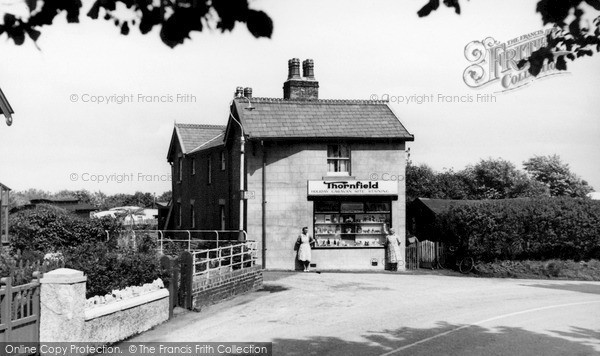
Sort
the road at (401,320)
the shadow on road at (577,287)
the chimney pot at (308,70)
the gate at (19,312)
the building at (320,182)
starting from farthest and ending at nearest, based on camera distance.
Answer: the chimney pot at (308,70) < the building at (320,182) < the shadow on road at (577,287) < the road at (401,320) < the gate at (19,312)

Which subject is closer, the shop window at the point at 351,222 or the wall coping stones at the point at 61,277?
the wall coping stones at the point at 61,277

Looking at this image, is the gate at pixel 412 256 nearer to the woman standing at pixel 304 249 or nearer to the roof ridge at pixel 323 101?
the woman standing at pixel 304 249

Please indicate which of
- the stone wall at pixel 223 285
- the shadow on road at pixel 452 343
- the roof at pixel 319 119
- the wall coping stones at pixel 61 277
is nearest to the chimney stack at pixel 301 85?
the roof at pixel 319 119

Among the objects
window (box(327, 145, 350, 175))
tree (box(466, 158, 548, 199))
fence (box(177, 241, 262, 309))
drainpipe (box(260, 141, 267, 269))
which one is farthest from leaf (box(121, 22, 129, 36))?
tree (box(466, 158, 548, 199))

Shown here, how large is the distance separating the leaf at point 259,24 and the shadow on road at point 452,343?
6811mm

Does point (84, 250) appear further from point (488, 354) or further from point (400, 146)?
point (400, 146)

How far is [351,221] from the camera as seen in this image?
2542 centimetres

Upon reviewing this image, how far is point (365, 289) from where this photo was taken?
18141mm

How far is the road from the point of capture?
10508mm

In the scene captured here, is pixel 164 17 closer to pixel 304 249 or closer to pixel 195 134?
pixel 304 249

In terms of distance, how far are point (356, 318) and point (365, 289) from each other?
4.93m

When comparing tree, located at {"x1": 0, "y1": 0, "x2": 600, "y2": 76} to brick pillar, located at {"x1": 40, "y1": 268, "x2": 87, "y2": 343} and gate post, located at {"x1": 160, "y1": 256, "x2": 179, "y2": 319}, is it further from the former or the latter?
gate post, located at {"x1": 160, "y1": 256, "x2": 179, "y2": 319}

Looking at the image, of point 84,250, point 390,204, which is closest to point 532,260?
point 390,204

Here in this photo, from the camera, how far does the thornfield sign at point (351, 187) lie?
25.1 meters
